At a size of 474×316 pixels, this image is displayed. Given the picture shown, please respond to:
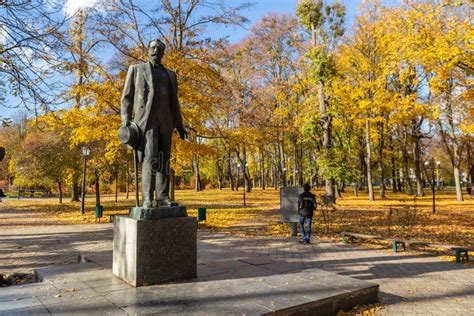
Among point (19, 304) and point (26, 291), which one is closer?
point (19, 304)

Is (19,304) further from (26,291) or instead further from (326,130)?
(326,130)

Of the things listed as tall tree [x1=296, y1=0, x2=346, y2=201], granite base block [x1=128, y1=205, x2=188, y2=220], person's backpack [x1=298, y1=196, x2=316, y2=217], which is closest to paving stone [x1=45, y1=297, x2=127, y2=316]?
granite base block [x1=128, y1=205, x2=188, y2=220]

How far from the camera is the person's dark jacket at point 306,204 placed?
10.2m

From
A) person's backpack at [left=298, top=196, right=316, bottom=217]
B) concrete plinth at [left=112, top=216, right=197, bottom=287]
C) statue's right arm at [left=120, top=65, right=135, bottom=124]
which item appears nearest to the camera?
concrete plinth at [left=112, top=216, right=197, bottom=287]

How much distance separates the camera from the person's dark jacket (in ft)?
33.6

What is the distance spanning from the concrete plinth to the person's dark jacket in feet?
18.3

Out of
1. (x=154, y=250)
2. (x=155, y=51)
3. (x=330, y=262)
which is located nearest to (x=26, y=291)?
(x=154, y=250)

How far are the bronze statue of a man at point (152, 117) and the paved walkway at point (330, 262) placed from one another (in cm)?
161

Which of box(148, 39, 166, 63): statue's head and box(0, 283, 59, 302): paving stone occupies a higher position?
box(148, 39, 166, 63): statue's head

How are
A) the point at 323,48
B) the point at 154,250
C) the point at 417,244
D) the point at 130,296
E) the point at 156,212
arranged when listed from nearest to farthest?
the point at 130,296, the point at 154,250, the point at 156,212, the point at 417,244, the point at 323,48

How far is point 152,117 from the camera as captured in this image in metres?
5.36

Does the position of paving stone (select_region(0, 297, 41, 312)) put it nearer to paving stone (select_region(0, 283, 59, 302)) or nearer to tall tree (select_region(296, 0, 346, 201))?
paving stone (select_region(0, 283, 59, 302))

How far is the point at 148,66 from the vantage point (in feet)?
18.0

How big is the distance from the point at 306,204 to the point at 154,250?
6.26 m
